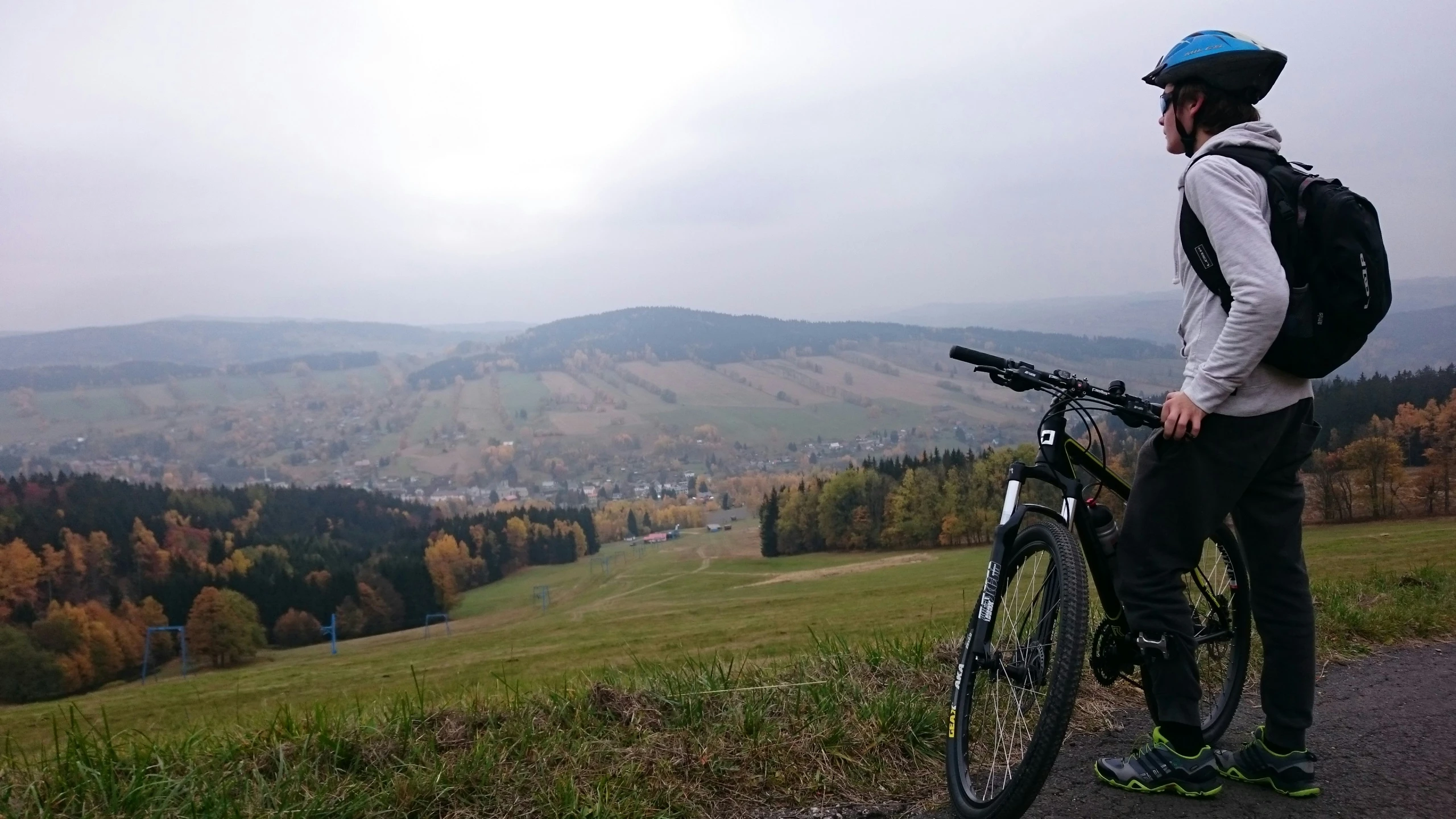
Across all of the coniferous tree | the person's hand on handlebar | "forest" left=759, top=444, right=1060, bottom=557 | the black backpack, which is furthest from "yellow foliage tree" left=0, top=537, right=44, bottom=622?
the black backpack

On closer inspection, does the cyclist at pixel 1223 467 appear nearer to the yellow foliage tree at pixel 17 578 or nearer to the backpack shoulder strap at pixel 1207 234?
the backpack shoulder strap at pixel 1207 234

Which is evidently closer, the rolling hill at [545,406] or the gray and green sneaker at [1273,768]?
the gray and green sneaker at [1273,768]

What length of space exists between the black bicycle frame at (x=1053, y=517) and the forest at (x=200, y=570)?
187 feet

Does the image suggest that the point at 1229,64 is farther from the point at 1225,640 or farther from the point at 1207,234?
the point at 1225,640

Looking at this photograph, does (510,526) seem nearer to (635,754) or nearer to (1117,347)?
(1117,347)

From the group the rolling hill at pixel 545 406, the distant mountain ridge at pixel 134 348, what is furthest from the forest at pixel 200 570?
the distant mountain ridge at pixel 134 348

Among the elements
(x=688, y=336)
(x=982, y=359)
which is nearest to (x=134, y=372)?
(x=688, y=336)

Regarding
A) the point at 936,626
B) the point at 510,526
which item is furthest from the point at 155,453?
the point at 936,626

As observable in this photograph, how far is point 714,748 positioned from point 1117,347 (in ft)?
339

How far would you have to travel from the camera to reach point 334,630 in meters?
57.0

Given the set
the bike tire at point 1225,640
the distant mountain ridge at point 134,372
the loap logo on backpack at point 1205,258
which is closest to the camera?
A: the loap logo on backpack at point 1205,258

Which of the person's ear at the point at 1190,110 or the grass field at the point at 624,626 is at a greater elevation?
the person's ear at the point at 1190,110

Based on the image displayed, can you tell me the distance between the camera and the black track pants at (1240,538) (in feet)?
9.04

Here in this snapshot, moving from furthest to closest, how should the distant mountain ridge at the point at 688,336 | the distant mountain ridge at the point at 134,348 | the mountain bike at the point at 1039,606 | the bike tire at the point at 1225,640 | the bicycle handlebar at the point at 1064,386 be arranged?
the distant mountain ridge at the point at 134,348, the distant mountain ridge at the point at 688,336, the bike tire at the point at 1225,640, the bicycle handlebar at the point at 1064,386, the mountain bike at the point at 1039,606
